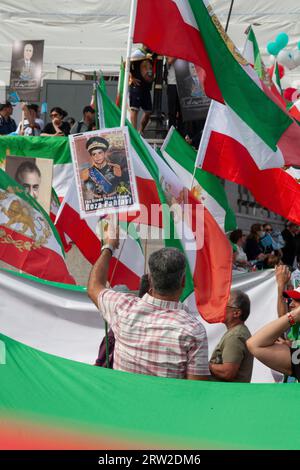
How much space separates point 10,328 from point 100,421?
156 inches

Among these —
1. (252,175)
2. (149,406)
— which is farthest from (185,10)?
(149,406)

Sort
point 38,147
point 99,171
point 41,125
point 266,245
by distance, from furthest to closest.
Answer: point 266,245 < point 41,125 < point 38,147 < point 99,171

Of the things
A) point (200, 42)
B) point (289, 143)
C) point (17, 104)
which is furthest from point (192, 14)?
point (17, 104)

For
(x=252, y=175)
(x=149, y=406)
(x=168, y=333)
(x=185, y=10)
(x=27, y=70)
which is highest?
(x=27, y=70)

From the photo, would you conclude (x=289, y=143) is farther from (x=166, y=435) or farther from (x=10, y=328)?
(x=166, y=435)

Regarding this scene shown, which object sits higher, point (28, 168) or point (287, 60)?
point (287, 60)

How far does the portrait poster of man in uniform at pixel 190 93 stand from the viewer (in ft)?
43.2

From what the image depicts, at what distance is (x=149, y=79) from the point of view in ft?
41.7

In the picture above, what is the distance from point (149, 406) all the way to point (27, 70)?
12.2 metres

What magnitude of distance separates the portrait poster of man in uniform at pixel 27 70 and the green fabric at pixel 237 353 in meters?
9.63

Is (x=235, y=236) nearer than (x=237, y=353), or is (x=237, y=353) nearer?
(x=237, y=353)

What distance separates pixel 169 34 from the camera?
24.8ft

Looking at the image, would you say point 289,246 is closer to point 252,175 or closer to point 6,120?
point 6,120

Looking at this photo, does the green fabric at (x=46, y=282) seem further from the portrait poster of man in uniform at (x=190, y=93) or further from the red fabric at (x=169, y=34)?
the portrait poster of man in uniform at (x=190, y=93)
